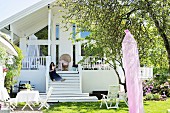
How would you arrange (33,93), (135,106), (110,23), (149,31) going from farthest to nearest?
1. (33,93)
2. (149,31)
3. (110,23)
4. (135,106)

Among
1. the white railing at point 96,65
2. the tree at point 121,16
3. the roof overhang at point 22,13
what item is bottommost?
the white railing at point 96,65

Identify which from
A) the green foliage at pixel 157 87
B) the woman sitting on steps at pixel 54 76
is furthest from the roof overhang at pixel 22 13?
the green foliage at pixel 157 87

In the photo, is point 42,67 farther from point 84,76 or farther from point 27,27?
point 27,27

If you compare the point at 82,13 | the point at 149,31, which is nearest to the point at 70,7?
the point at 82,13

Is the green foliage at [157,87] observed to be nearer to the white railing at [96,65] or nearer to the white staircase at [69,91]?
the white railing at [96,65]

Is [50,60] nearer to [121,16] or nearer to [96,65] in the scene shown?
[96,65]

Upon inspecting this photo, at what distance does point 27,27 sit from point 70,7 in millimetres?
14268

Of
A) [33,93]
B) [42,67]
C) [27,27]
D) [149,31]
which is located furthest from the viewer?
[27,27]

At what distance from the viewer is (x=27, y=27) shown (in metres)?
22.4

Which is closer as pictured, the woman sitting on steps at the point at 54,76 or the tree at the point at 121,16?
the tree at the point at 121,16

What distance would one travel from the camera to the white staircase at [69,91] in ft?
49.0

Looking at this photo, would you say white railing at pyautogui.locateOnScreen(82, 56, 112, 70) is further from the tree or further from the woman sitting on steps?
the tree

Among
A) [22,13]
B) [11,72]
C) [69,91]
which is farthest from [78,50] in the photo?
[11,72]

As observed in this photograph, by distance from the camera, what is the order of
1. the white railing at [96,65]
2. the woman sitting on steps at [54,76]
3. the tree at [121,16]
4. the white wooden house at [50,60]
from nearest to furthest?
1. the tree at [121,16]
2. the white wooden house at [50,60]
3. the woman sitting on steps at [54,76]
4. the white railing at [96,65]
